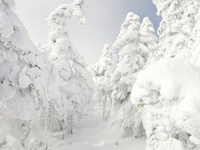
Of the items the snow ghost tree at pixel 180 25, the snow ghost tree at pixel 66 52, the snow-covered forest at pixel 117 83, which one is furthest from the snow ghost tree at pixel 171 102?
the snow ghost tree at pixel 66 52

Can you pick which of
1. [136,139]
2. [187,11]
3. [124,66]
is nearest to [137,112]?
[136,139]

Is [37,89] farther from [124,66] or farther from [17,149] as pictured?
[124,66]

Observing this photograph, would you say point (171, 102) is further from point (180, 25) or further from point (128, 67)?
point (128, 67)

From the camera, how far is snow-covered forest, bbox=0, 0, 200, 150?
302 centimetres

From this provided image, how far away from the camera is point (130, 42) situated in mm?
12953

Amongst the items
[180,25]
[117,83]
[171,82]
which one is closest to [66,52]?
[117,83]

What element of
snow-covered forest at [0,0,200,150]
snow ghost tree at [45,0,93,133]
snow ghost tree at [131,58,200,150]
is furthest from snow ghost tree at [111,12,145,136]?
snow ghost tree at [131,58,200,150]

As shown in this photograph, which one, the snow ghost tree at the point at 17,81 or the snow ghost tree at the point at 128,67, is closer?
the snow ghost tree at the point at 17,81

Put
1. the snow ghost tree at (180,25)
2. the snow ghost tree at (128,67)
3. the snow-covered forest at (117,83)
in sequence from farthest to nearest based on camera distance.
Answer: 1. the snow ghost tree at (128,67)
2. the snow ghost tree at (180,25)
3. the snow-covered forest at (117,83)

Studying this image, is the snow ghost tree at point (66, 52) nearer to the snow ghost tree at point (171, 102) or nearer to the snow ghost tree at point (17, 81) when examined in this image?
the snow ghost tree at point (17, 81)

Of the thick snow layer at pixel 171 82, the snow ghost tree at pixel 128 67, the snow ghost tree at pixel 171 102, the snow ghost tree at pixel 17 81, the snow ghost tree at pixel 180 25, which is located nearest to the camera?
the snow ghost tree at pixel 171 102

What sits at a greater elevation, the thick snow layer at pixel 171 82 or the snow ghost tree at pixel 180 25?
the snow ghost tree at pixel 180 25

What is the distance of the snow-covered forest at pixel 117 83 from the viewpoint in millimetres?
3023

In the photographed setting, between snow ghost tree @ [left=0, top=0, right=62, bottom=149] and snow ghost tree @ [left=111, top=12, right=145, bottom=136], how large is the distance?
7398 millimetres
